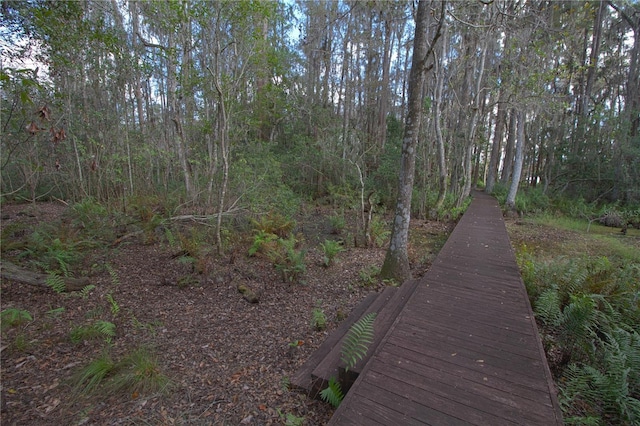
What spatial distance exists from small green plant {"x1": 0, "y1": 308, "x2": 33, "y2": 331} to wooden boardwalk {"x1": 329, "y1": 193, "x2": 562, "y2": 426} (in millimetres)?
3775

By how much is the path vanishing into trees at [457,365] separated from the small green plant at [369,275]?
40.2 inches

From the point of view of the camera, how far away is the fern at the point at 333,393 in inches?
99.5

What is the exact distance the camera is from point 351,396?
2.26 metres

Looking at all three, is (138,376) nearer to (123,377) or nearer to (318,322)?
(123,377)

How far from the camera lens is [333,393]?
2.53 meters

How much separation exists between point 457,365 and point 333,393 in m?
1.10

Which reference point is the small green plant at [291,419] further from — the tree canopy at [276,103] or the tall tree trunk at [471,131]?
the tall tree trunk at [471,131]

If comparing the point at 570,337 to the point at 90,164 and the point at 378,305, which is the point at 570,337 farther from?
the point at 90,164

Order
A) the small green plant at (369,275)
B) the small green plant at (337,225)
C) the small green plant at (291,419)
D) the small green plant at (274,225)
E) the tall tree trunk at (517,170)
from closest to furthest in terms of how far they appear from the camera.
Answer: the small green plant at (291,419)
the small green plant at (369,275)
the small green plant at (274,225)
the small green plant at (337,225)
the tall tree trunk at (517,170)

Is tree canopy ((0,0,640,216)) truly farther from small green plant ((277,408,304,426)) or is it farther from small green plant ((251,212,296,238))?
small green plant ((277,408,304,426))

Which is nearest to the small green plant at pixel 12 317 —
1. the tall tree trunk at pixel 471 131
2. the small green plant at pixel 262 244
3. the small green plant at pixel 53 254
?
the small green plant at pixel 53 254

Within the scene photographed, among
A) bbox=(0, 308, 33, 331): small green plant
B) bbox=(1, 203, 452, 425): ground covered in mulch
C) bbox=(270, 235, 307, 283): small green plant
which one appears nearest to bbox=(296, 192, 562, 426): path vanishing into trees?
bbox=(1, 203, 452, 425): ground covered in mulch

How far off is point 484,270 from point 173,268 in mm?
5439

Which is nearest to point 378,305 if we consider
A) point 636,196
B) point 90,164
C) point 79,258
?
point 79,258
